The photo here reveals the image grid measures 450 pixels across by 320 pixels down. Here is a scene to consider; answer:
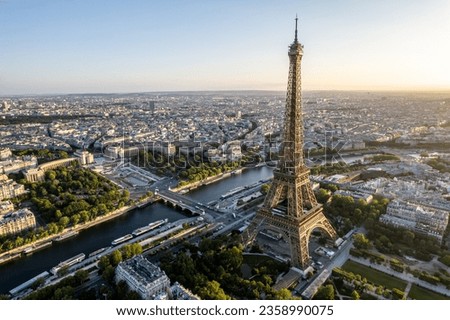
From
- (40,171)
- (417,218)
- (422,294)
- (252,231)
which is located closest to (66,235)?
(252,231)

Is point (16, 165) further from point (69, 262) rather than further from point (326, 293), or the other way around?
point (326, 293)

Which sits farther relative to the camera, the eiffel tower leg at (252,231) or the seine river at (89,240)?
the eiffel tower leg at (252,231)

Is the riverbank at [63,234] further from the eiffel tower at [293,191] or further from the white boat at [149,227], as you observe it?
the eiffel tower at [293,191]

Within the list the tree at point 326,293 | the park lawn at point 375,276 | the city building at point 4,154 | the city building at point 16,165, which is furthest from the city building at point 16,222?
the city building at point 4,154

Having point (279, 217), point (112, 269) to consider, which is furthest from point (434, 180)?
point (112, 269)

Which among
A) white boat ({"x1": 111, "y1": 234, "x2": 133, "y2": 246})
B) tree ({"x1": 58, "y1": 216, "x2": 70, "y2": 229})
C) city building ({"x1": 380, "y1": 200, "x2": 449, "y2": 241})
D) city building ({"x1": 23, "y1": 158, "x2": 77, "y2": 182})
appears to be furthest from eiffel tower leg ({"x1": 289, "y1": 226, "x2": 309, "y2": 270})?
city building ({"x1": 23, "y1": 158, "x2": 77, "y2": 182})

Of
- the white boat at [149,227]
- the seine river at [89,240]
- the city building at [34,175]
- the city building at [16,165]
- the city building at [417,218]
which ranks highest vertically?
the city building at [16,165]

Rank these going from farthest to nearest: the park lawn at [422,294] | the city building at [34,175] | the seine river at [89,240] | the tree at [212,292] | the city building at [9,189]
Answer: the city building at [34,175], the city building at [9,189], the seine river at [89,240], the park lawn at [422,294], the tree at [212,292]

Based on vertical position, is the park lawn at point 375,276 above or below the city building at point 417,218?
below
